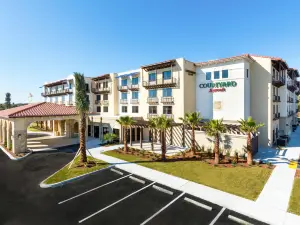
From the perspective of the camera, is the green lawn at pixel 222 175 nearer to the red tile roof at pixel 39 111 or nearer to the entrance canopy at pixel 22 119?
the entrance canopy at pixel 22 119

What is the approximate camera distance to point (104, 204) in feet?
43.5

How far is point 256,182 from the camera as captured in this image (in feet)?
54.3

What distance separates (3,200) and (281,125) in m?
45.8

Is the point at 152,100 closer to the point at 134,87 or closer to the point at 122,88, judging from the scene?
the point at 134,87

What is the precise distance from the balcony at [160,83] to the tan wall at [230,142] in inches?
419

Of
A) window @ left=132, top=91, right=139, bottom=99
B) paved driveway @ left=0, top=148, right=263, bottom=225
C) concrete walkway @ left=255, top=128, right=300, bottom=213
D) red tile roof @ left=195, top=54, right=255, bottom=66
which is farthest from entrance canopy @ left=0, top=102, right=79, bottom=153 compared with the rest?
concrete walkway @ left=255, top=128, right=300, bottom=213

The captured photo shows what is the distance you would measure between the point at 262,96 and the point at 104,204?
95.4 ft

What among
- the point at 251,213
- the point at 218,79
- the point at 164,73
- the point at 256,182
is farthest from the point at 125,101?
the point at 251,213

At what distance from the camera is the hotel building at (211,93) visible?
28.7 metres

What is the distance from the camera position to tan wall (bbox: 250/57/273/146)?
1127 inches

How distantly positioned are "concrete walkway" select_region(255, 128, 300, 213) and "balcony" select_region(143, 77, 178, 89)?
58.2ft

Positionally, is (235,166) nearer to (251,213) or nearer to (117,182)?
(251,213)

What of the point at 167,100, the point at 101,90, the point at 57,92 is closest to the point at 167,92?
the point at 167,100

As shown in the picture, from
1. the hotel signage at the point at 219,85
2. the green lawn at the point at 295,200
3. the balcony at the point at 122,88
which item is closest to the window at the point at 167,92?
the hotel signage at the point at 219,85
